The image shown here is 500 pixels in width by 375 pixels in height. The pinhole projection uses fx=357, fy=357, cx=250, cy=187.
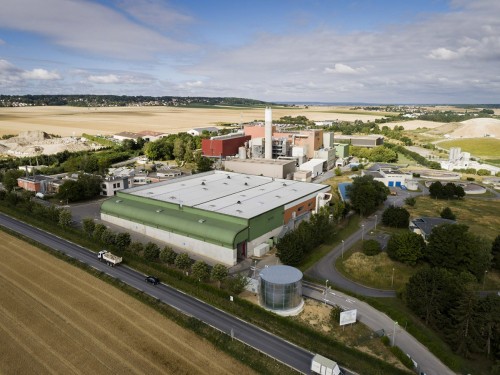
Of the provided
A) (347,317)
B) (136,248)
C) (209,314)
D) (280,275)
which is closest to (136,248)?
(136,248)

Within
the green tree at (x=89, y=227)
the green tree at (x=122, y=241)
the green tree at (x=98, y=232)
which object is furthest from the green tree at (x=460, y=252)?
the green tree at (x=89, y=227)

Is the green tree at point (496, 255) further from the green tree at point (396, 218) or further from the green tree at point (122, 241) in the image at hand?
the green tree at point (122, 241)

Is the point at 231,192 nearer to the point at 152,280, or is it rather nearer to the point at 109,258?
the point at 109,258

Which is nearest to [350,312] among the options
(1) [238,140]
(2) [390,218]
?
(2) [390,218]

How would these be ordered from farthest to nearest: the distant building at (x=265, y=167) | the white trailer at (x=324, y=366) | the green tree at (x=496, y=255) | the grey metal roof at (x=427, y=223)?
the distant building at (x=265, y=167) < the grey metal roof at (x=427, y=223) < the green tree at (x=496, y=255) < the white trailer at (x=324, y=366)

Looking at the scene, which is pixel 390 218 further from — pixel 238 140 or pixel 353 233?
pixel 238 140
